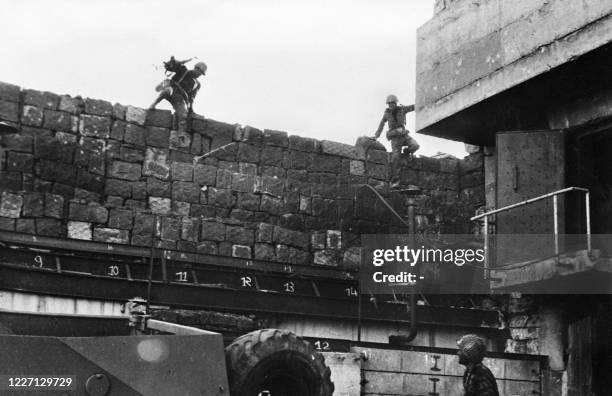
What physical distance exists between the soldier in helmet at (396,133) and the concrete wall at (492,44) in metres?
1.62

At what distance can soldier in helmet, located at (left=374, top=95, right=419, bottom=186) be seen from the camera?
16.5m

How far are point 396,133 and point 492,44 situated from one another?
11.4 feet

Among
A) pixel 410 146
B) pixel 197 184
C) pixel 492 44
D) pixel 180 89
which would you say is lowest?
pixel 197 184

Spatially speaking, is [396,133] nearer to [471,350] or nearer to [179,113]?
[179,113]

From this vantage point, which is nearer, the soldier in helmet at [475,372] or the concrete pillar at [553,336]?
the soldier in helmet at [475,372]

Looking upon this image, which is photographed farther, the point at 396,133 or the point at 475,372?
the point at 396,133

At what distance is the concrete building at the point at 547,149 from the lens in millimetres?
12617

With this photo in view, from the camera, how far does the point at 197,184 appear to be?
1469 cm

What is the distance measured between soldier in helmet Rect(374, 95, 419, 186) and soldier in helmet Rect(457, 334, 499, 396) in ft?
28.0

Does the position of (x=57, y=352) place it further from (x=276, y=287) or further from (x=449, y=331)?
(x=449, y=331)
